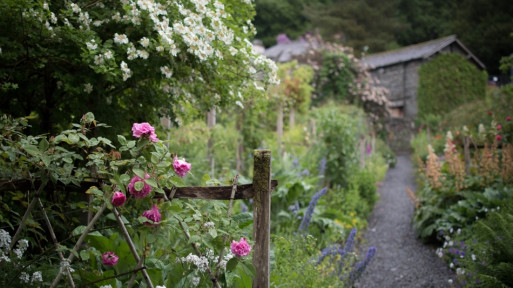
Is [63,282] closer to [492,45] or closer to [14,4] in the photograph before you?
[14,4]

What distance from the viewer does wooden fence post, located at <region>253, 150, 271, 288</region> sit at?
179 cm

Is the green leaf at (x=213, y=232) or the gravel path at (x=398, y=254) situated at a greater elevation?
the green leaf at (x=213, y=232)

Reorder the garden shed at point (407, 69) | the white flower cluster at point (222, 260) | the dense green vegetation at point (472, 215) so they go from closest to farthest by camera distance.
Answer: the white flower cluster at point (222, 260)
the dense green vegetation at point (472, 215)
the garden shed at point (407, 69)

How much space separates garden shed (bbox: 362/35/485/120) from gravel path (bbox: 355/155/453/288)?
15.6m

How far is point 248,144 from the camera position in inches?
294

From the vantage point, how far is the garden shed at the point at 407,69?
22.6 m

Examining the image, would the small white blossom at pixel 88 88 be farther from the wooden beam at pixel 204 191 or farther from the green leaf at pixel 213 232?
the green leaf at pixel 213 232

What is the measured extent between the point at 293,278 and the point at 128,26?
2038 mm

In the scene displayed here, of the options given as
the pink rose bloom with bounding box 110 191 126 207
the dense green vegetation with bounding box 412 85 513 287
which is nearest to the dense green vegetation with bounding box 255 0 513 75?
the dense green vegetation with bounding box 412 85 513 287

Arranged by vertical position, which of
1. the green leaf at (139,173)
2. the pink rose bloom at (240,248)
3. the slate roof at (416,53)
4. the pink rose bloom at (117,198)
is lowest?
the pink rose bloom at (240,248)

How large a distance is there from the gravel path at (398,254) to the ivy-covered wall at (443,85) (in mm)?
14036

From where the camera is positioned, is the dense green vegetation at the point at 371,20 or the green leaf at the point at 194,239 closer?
the green leaf at the point at 194,239

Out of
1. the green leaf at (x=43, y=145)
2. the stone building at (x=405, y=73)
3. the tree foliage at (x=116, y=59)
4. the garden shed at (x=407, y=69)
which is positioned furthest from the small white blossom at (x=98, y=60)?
the garden shed at (x=407, y=69)

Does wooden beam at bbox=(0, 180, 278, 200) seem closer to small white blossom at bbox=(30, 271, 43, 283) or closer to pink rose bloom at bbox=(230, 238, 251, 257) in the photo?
pink rose bloom at bbox=(230, 238, 251, 257)
